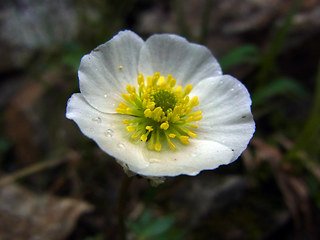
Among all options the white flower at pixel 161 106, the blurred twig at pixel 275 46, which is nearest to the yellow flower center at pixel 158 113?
the white flower at pixel 161 106

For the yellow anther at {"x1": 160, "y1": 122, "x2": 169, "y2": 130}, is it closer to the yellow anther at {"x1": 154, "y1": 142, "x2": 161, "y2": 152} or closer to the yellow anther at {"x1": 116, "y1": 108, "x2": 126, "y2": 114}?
the yellow anther at {"x1": 154, "y1": 142, "x2": 161, "y2": 152}

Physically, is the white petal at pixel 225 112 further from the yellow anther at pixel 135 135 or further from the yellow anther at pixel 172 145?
the yellow anther at pixel 135 135

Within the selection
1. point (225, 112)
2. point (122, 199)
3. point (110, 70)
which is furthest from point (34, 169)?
point (225, 112)

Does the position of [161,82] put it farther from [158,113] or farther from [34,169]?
[34,169]

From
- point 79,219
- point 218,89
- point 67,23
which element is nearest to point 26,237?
point 79,219

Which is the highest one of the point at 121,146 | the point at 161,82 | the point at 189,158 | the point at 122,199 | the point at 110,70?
the point at 110,70

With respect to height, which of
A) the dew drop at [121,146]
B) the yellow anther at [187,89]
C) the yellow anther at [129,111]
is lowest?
the dew drop at [121,146]
